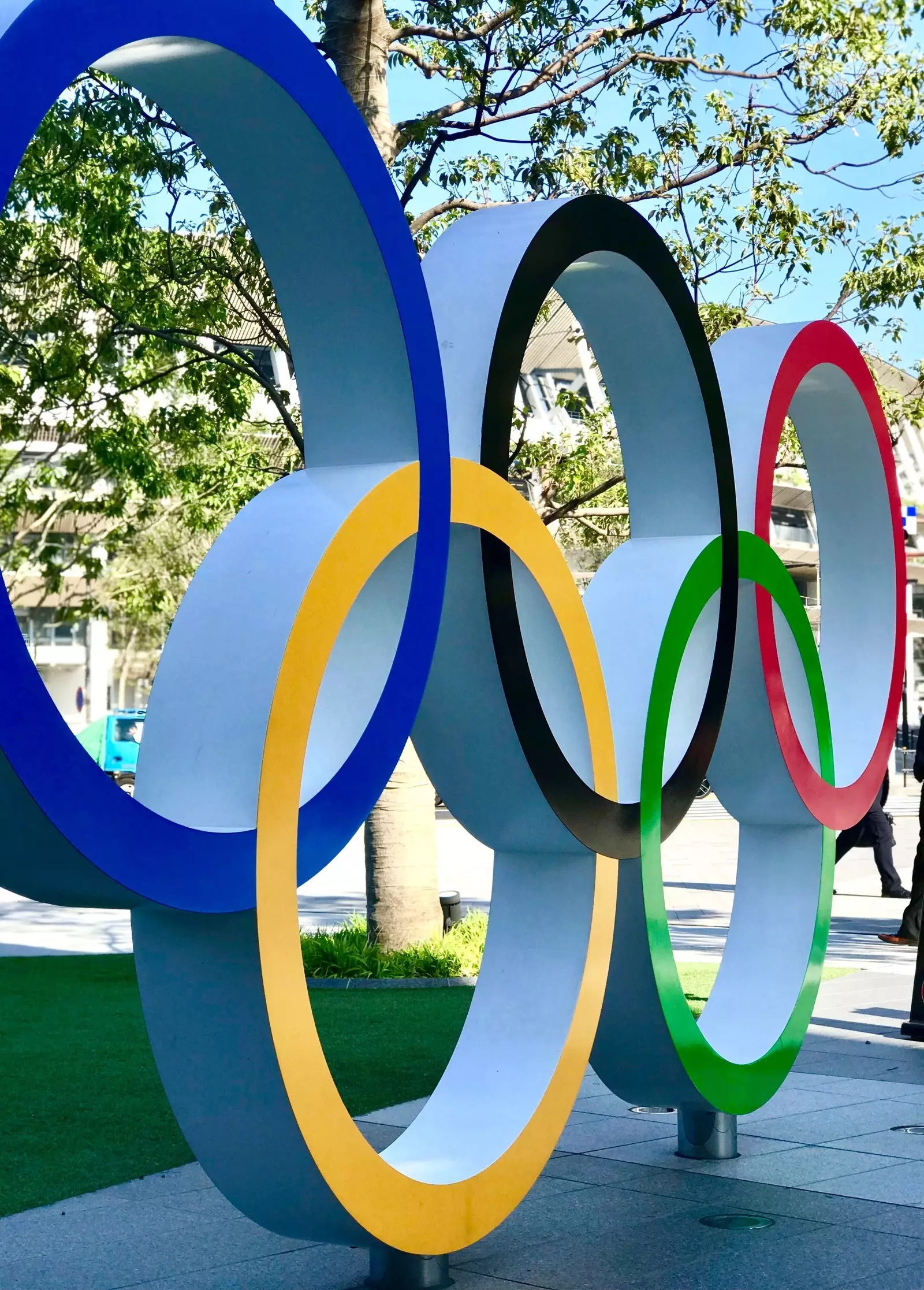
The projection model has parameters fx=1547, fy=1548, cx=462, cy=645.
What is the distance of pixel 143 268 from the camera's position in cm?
1140

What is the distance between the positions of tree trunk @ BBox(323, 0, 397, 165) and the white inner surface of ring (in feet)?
22.2

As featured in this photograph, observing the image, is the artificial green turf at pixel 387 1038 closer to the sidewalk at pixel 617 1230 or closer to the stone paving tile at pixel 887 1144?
the sidewalk at pixel 617 1230

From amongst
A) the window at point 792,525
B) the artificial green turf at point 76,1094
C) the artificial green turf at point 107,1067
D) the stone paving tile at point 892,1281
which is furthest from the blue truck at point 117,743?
the window at point 792,525

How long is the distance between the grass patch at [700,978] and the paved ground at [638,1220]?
1.65m

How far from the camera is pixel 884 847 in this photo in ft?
50.7

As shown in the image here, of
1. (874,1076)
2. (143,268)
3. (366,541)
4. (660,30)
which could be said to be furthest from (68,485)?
(366,541)

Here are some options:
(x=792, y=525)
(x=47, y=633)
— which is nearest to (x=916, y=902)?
(x=47, y=633)

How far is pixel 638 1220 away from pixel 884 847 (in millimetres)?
10630

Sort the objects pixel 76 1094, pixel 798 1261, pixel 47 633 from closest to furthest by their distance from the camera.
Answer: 1. pixel 798 1261
2. pixel 76 1094
3. pixel 47 633

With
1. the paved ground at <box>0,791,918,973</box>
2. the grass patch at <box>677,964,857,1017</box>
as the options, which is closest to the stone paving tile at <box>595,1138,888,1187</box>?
the grass patch at <box>677,964,857,1017</box>

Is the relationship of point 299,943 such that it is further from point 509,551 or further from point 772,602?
point 772,602

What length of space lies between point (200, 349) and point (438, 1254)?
770 cm

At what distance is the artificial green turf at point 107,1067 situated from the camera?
6.38 meters

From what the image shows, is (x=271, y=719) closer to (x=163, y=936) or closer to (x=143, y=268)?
(x=163, y=936)
